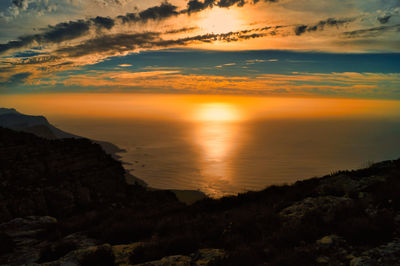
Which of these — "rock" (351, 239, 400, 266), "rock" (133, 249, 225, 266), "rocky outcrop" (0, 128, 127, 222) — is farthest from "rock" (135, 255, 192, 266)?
"rocky outcrop" (0, 128, 127, 222)

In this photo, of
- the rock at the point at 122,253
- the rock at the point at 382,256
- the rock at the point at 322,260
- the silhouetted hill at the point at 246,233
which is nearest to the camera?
the rock at the point at 382,256

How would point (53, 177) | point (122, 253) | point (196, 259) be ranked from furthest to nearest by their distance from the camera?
point (53, 177) < point (122, 253) < point (196, 259)

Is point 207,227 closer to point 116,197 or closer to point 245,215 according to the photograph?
point 245,215

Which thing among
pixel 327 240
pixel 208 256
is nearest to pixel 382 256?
pixel 327 240

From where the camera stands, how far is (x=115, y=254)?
6.47 metres

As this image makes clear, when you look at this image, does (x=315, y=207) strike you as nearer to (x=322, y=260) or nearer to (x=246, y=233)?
(x=246, y=233)

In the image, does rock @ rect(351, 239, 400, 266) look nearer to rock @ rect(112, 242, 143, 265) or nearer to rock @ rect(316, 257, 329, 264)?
rock @ rect(316, 257, 329, 264)

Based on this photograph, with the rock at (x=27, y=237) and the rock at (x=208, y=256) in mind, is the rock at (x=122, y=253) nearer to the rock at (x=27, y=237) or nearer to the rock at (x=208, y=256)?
the rock at (x=208, y=256)

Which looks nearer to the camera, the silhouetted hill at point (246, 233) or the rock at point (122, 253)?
the silhouetted hill at point (246, 233)

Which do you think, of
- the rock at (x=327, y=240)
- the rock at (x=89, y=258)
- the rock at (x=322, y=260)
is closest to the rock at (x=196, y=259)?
the rock at (x=89, y=258)

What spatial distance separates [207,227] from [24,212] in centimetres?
1584

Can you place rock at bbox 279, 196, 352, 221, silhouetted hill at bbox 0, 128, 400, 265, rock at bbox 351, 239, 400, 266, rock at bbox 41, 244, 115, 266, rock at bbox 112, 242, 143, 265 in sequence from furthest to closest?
rock at bbox 279, 196, 352, 221, rock at bbox 112, 242, 143, 265, rock at bbox 41, 244, 115, 266, silhouetted hill at bbox 0, 128, 400, 265, rock at bbox 351, 239, 400, 266

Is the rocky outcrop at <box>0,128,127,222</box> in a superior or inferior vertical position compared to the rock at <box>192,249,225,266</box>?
inferior

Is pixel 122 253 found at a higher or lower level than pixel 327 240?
lower
